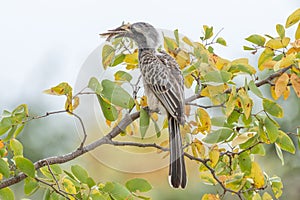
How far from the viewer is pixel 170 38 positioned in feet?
4.69

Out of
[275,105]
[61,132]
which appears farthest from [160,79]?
[61,132]

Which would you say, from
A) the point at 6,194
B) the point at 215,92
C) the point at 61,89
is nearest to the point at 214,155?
the point at 215,92

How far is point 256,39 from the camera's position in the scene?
1401 millimetres

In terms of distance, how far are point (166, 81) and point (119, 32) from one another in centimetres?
17

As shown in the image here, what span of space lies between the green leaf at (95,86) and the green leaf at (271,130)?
347 mm

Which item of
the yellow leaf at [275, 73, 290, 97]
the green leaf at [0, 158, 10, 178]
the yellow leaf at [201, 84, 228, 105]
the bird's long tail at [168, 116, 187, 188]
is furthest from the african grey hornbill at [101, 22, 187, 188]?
the green leaf at [0, 158, 10, 178]

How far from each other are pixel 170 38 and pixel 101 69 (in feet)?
0.60

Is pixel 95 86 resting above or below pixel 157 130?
above

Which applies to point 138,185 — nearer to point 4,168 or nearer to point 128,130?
point 128,130

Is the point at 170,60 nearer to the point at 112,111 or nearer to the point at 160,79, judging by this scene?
the point at 160,79

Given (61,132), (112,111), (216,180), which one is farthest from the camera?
(61,132)

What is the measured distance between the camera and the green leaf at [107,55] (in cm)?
136

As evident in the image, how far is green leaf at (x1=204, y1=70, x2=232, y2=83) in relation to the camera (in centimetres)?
126

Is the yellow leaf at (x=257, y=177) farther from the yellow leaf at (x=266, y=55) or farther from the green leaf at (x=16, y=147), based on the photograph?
the green leaf at (x=16, y=147)
